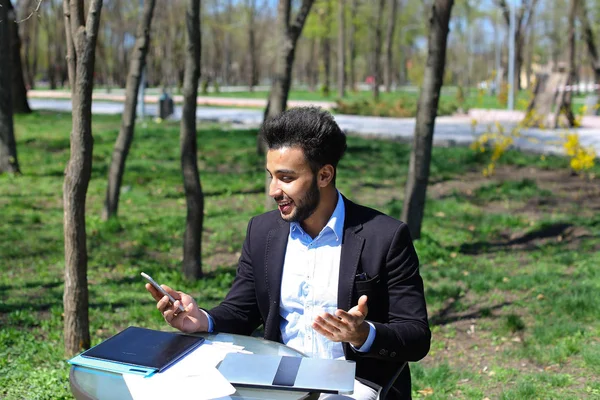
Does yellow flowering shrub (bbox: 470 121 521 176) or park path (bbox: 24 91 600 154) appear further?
park path (bbox: 24 91 600 154)

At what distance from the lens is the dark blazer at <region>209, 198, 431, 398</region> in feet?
9.11

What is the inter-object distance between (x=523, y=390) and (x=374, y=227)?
2.37 m

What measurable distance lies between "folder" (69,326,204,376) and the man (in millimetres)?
165

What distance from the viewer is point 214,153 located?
13906 millimetres

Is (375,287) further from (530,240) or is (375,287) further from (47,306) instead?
(530,240)

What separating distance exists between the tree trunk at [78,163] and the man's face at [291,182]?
2386mm

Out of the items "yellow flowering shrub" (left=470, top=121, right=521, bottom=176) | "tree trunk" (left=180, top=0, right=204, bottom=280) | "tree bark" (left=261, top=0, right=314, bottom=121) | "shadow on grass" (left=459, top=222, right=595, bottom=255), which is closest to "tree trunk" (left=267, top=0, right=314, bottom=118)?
"tree bark" (left=261, top=0, right=314, bottom=121)

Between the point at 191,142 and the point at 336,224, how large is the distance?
4.35 m

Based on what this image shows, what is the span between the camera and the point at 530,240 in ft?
29.4

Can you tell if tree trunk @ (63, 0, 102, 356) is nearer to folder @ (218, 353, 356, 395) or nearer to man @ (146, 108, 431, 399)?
man @ (146, 108, 431, 399)

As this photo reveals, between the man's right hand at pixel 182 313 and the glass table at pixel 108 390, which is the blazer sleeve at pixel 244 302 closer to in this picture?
the man's right hand at pixel 182 313

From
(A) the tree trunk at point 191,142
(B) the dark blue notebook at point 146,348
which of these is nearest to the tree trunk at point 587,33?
(A) the tree trunk at point 191,142

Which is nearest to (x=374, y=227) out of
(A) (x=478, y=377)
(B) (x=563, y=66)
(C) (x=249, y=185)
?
(A) (x=478, y=377)

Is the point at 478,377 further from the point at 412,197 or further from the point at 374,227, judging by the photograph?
the point at 412,197
